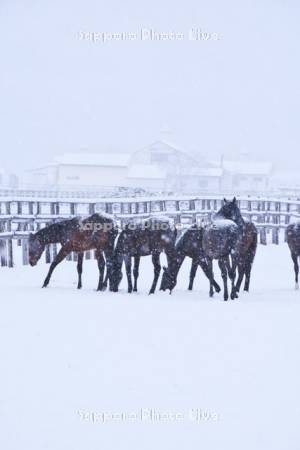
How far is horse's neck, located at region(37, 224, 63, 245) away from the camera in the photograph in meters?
10.3

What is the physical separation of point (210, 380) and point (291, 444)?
110 cm

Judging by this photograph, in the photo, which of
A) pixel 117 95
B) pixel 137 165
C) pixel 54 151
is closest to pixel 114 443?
pixel 137 165

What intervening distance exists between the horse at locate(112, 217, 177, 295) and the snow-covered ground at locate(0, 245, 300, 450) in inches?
55.9

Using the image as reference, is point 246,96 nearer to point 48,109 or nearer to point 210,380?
point 48,109

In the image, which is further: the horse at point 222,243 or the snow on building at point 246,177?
the snow on building at point 246,177

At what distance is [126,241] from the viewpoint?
9.70 metres

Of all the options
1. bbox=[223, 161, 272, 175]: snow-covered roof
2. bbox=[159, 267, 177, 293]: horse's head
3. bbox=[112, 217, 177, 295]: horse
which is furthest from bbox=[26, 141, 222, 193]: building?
bbox=[159, 267, 177, 293]: horse's head

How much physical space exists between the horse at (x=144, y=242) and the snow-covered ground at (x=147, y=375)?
4.65ft

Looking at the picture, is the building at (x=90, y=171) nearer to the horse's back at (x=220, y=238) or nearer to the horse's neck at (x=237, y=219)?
the horse's neck at (x=237, y=219)

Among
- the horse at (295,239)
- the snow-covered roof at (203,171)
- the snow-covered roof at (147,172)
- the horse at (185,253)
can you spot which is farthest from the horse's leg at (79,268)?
the snow-covered roof at (203,171)

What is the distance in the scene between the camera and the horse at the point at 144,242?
31.6ft

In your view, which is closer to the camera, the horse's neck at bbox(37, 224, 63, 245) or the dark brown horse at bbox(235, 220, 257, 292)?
the dark brown horse at bbox(235, 220, 257, 292)

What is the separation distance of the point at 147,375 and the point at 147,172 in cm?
5500

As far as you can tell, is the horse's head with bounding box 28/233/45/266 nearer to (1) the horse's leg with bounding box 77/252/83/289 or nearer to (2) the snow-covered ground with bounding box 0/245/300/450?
(1) the horse's leg with bounding box 77/252/83/289
